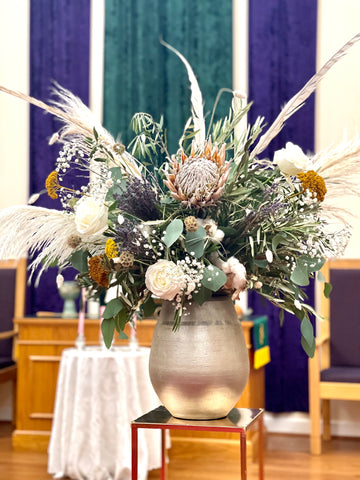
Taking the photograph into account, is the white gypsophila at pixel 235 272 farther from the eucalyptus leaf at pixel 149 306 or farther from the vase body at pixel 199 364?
Result: the eucalyptus leaf at pixel 149 306

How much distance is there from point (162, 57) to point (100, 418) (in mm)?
2473

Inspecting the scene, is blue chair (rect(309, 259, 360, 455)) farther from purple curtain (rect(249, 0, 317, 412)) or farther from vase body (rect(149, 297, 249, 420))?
vase body (rect(149, 297, 249, 420))

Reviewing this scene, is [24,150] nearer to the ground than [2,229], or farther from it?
farther from it

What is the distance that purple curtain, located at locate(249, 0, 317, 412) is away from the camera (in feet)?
14.7

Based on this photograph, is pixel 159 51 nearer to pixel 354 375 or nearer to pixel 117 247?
pixel 354 375

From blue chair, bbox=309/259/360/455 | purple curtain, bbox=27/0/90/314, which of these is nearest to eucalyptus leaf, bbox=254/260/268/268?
blue chair, bbox=309/259/360/455

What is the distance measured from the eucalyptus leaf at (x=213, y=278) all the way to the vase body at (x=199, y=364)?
0.11 metres

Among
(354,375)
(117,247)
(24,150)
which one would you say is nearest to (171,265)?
(117,247)

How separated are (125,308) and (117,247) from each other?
5.8 inches

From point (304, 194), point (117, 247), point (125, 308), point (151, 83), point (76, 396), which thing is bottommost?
point (76, 396)

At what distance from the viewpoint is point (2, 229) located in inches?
62.1

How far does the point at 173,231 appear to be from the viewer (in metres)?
1.43

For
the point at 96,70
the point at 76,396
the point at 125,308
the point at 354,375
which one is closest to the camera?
the point at 125,308

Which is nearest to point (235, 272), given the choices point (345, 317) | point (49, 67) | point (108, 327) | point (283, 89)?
point (108, 327)
